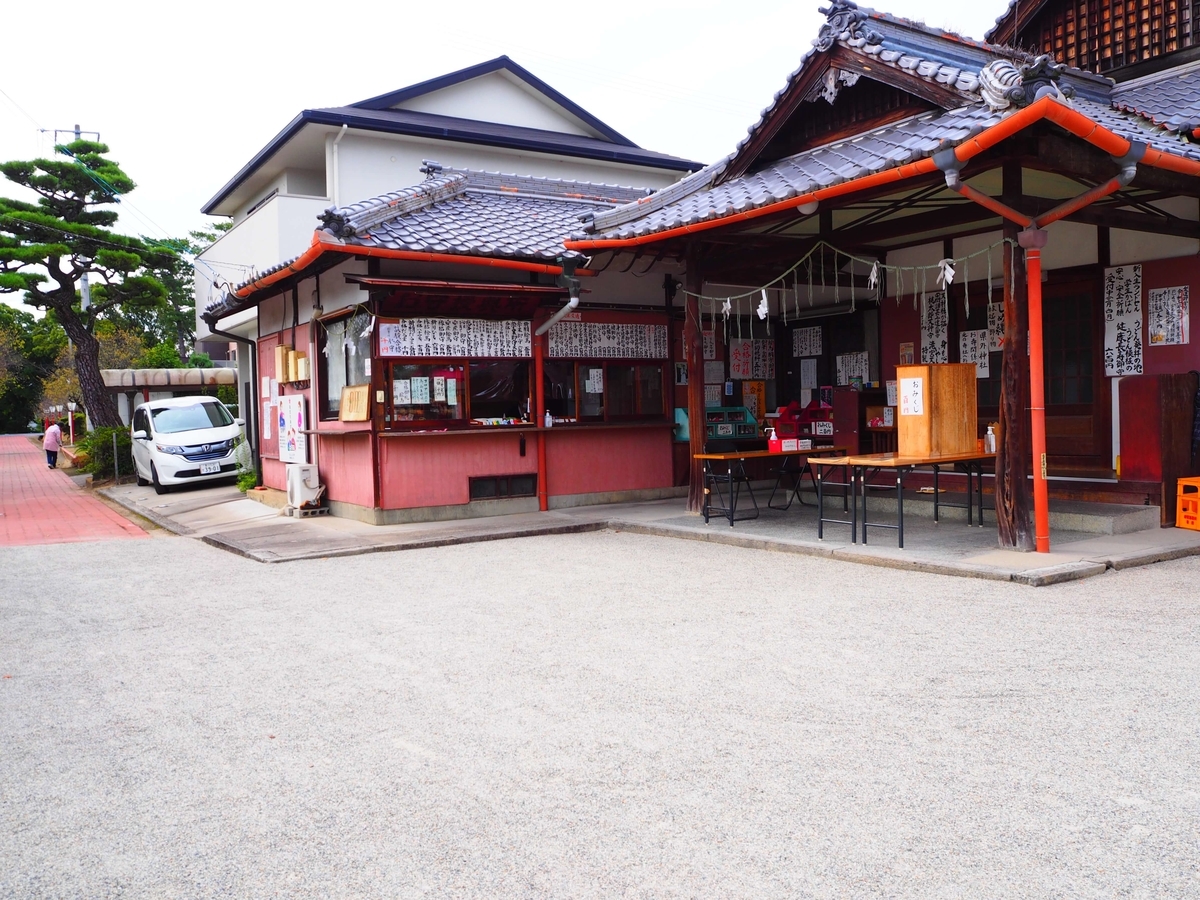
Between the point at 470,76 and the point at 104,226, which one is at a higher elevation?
the point at 470,76

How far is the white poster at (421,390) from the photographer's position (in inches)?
460

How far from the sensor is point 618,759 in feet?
12.7

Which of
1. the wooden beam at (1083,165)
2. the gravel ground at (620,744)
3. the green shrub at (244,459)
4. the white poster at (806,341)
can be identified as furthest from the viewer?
the green shrub at (244,459)

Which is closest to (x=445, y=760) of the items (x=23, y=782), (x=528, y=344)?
(x=23, y=782)

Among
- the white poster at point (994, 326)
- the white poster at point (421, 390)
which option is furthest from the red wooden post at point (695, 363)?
the white poster at point (994, 326)

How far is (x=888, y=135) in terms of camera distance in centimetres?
893

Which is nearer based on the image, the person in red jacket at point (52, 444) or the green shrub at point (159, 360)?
the person in red jacket at point (52, 444)

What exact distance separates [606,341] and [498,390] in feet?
5.65

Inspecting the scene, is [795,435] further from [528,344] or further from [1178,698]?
[1178,698]

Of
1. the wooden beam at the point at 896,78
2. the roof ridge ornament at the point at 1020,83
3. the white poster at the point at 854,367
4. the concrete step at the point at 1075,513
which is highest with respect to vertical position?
the wooden beam at the point at 896,78

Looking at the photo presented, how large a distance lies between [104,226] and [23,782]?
25.4 metres

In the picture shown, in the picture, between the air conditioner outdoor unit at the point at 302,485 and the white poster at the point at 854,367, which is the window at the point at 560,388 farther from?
the white poster at the point at 854,367

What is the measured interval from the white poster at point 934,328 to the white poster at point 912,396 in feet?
10.0

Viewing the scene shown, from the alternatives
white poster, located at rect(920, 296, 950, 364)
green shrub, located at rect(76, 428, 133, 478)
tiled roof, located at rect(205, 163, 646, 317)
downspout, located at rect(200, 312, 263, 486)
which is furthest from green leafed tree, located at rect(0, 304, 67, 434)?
white poster, located at rect(920, 296, 950, 364)
